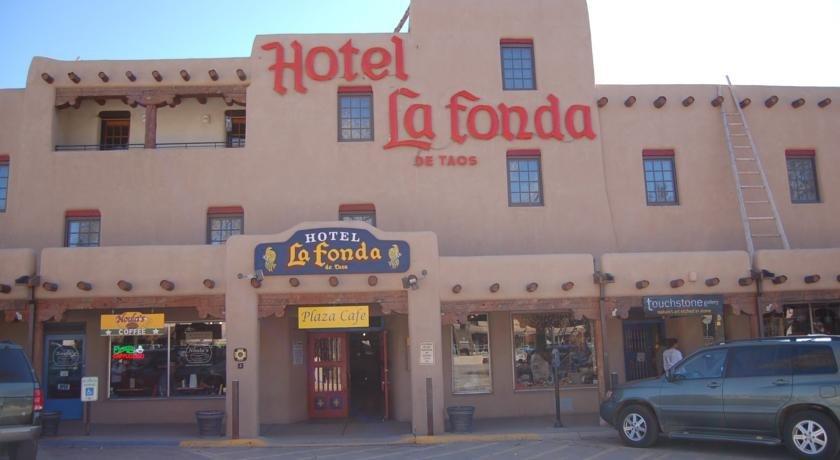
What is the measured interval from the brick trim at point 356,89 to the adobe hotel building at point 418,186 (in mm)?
42

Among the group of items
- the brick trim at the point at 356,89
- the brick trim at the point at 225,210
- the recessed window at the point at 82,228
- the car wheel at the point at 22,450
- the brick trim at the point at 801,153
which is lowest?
the car wheel at the point at 22,450

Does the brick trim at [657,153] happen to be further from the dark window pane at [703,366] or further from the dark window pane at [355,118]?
the dark window pane at [703,366]

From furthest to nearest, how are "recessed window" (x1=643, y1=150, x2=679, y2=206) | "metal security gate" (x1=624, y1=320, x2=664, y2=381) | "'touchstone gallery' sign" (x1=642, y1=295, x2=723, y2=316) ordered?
"recessed window" (x1=643, y1=150, x2=679, y2=206), "metal security gate" (x1=624, y1=320, x2=664, y2=381), "'touchstone gallery' sign" (x1=642, y1=295, x2=723, y2=316)

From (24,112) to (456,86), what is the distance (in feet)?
37.1

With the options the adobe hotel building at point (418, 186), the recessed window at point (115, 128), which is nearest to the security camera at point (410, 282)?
the adobe hotel building at point (418, 186)

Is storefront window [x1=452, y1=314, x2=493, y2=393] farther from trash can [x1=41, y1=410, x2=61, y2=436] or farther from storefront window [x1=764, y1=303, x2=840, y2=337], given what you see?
trash can [x1=41, y1=410, x2=61, y2=436]

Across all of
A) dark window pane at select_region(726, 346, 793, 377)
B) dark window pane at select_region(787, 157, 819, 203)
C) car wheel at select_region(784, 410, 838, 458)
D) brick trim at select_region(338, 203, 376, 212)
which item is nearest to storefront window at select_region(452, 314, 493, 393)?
brick trim at select_region(338, 203, 376, 212)

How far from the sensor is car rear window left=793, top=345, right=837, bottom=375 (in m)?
11.4

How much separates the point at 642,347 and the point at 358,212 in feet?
27.6

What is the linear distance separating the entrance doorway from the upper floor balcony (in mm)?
6242

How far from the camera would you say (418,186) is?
60.4ft

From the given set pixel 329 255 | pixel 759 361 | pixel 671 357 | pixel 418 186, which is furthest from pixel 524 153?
pixel 759 361

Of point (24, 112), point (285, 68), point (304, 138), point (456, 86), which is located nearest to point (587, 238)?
point (456, 86)

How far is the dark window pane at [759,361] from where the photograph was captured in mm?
11789
